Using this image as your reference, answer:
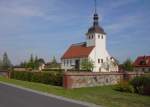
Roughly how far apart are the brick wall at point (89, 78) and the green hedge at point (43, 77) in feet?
7.57

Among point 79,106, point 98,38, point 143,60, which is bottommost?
point 79,106

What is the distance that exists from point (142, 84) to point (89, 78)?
23.7ft

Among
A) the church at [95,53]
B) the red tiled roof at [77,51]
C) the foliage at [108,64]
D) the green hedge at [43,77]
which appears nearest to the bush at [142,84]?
the green hedge at [43,77]

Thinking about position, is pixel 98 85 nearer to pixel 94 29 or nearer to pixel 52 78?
pixel 52 78

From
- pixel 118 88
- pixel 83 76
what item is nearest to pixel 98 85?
pixel 83 76

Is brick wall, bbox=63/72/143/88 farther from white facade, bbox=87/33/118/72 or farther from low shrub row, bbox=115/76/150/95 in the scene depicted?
white facade, bbox=87/33/118/72

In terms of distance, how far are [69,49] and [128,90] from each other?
58860 millimetres

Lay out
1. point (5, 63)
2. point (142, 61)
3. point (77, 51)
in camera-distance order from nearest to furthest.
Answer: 1. point (77, 51)
2. point (142, 61)
3. point (5, 63)

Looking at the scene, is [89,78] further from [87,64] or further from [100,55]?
[100,55]

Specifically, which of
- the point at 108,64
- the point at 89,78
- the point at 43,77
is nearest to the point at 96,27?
the point at 108,64

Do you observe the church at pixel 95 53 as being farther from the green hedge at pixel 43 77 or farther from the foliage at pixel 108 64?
the green hedge at pixel 43 77

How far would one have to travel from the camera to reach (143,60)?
85.7 meters

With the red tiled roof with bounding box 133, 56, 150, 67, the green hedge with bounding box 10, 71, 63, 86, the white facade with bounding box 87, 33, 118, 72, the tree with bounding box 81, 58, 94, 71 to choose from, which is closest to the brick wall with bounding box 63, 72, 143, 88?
the green hedge with bounding box 10, 71, 63, 86

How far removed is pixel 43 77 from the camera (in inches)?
1308
